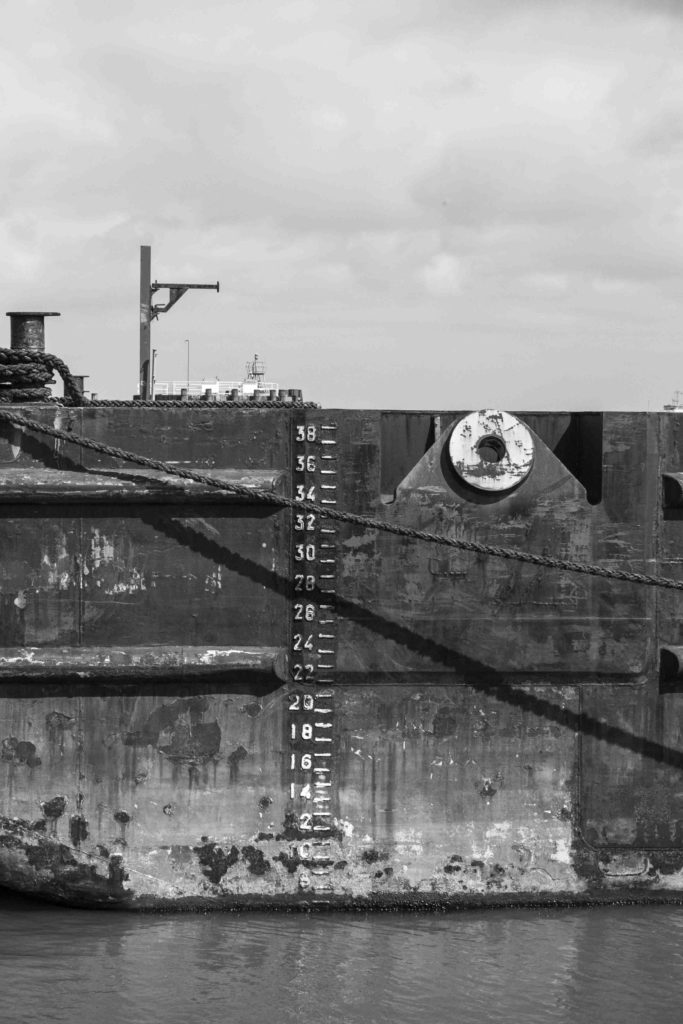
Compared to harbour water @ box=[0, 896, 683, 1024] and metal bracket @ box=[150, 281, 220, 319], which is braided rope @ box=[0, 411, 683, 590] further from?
metal bracket @ box=[150, 281, 220, 319]

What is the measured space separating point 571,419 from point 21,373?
3974 millimetres

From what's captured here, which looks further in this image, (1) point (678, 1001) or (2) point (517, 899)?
(2) point (517, 899)

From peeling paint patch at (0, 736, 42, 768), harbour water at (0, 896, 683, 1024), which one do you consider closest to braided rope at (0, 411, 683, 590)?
peeling paint patch at (0, 736, 42, 768)

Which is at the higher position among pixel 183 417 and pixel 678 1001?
pixel 183 417

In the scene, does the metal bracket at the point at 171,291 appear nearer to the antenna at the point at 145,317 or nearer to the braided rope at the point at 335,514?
the antenna at the point at 145,317

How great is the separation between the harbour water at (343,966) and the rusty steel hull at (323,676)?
0.22 m

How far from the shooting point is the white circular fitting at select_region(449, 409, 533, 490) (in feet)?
28.6

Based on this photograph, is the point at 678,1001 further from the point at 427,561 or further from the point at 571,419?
the point at 571,419

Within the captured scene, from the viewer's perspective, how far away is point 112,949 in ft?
26.2

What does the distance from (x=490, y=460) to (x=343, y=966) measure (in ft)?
11.2

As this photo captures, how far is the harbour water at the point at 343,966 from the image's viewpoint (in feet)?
23.8

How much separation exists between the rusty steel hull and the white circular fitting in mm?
76

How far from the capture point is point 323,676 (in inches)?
341

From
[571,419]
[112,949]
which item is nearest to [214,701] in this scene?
[112,949]
